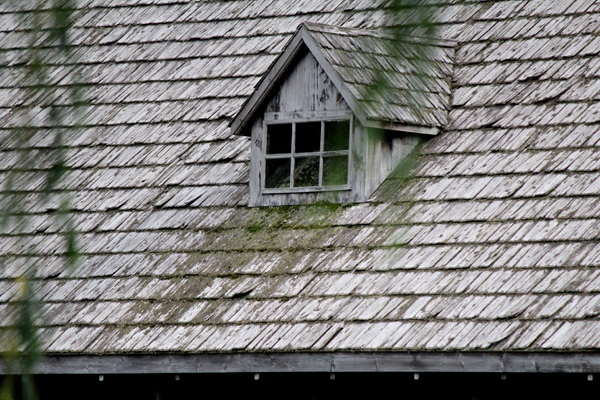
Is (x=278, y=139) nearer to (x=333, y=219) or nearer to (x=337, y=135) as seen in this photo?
(x=337, y=135)

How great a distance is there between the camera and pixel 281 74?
28.9ft

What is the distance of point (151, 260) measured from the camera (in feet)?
28.6

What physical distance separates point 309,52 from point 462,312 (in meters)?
2.85

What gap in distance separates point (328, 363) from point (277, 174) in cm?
229

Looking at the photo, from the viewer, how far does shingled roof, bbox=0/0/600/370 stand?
7.14m

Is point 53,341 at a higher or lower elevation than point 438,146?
lower

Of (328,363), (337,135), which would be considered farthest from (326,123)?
(328,363)

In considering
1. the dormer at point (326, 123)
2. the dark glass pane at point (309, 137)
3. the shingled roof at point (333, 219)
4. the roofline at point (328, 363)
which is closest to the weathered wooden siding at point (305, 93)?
the dormer at point (326, 123)

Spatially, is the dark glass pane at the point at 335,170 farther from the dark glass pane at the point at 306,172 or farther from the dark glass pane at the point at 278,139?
the dark glass pane at the point at 278,139

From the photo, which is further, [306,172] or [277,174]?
[277,174]

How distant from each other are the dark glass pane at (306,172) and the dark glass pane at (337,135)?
0.62ft
